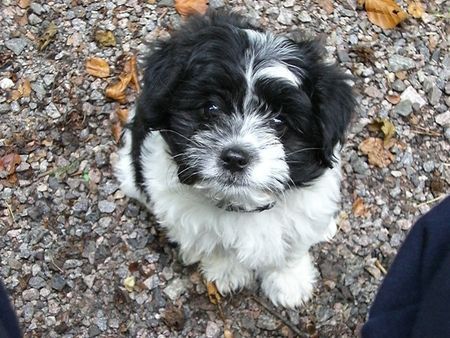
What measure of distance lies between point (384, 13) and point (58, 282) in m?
2.24

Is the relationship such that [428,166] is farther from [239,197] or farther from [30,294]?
[30,294]

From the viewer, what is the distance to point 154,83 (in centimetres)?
256

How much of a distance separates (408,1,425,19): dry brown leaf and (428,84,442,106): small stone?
453 mm

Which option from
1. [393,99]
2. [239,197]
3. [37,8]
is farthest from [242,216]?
[37,8]

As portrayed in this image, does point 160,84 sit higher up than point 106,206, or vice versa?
point 160,84

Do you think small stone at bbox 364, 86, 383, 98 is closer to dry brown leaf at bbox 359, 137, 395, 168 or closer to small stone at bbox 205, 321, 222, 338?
dry brown leaf at bbox 359, 137, 395, 168

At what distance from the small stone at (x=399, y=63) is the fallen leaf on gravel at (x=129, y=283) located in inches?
68.8

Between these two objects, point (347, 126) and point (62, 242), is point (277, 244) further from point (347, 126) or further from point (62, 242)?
point (62, 242)

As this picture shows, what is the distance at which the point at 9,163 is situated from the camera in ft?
11.8

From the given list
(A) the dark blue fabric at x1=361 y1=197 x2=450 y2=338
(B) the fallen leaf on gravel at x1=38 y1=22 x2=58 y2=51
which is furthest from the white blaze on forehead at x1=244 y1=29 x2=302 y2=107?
(B) the fallen leaf on gravel at x1=38 y1=22 x2=58 y2=51

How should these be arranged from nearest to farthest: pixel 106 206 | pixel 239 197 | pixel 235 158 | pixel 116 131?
pixel 235 158, pixel 239 197, pixel 106 206, pixel 116 131

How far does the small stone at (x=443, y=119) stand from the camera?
3.80m

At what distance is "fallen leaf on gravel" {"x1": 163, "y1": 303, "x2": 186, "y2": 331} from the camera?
10.9 feet

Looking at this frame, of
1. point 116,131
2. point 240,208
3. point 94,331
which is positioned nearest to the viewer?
point 240,208
